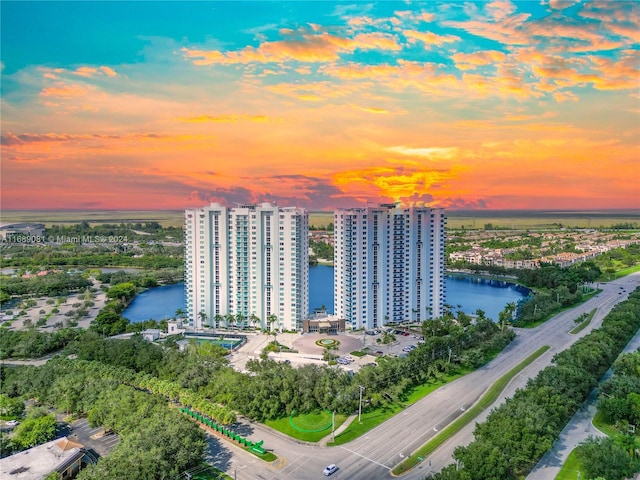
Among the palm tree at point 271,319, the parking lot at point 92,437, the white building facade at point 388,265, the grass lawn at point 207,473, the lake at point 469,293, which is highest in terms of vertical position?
the white building facade at point 388,265

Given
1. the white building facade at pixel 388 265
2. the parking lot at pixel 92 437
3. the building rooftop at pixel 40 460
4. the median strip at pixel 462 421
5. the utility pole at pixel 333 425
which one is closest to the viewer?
the building rooftop at pixel 40 460

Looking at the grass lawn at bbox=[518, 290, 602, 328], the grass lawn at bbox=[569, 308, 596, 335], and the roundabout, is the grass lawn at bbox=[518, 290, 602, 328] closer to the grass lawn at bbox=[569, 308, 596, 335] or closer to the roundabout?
the grass lawn at bbox=[569, 308, 596, 335]

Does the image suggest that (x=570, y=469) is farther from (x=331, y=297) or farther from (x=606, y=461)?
(x=331, y=297)

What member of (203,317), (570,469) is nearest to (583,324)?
(570,469)

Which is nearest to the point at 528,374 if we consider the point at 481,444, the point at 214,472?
the point at 481,444

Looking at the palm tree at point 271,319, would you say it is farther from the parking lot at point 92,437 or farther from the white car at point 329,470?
the white car at point 329,470

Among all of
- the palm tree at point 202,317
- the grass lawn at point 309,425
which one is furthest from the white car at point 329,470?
the palm tree at point 202,317
